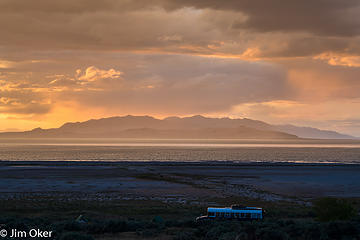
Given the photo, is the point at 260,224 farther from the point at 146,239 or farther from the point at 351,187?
the point at 351,187

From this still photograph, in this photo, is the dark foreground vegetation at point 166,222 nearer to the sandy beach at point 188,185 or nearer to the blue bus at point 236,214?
the blue bus at point 236,214

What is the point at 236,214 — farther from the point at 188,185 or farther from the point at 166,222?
the point at 188,185

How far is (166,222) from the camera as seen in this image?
28.1m

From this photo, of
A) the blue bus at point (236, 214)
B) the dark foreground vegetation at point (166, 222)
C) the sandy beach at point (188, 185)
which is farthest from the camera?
the sandy beach at point (188, 185)

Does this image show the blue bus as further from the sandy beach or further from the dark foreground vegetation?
the sandy beach

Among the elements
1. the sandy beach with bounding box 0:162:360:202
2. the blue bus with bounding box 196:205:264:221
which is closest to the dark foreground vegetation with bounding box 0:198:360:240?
the blue bus with bounding box 196:205:264:221

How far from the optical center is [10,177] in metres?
65.2

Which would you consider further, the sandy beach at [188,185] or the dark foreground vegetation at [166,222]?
the sandy beach at [188,185]

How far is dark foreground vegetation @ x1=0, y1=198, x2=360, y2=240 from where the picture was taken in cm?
2311

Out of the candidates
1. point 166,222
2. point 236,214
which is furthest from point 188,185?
point 236,214

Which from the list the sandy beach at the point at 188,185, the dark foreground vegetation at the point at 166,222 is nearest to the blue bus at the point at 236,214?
the dark foreground vegetation at the point at 166,222

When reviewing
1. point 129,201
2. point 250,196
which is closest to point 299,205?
point 250,196

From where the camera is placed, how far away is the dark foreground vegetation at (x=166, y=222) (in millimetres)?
23109

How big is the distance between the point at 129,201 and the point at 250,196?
13812 mm
